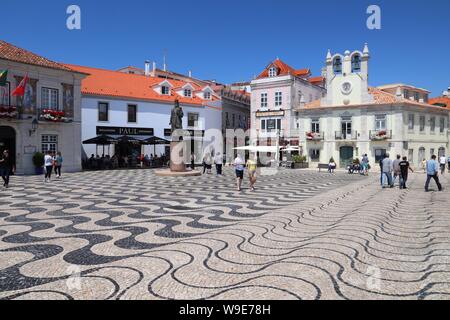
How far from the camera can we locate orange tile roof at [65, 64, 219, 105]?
31047 millimetres

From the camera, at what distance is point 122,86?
33.4 m

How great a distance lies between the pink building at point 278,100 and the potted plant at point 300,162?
2731mm

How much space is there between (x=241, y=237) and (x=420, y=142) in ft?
107

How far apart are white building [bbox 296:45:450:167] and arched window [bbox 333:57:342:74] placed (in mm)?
94

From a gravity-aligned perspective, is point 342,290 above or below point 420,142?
below

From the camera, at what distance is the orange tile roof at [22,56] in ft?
71.5

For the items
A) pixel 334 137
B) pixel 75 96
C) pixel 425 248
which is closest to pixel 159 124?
pixel 75 96

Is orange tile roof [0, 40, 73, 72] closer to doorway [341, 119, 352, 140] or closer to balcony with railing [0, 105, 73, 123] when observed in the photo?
balcony with railing [0, 105, 73, 123]

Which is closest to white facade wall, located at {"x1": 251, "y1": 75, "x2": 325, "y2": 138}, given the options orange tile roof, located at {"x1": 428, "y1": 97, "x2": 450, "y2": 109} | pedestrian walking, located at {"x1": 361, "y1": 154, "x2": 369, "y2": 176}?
pedestrian walking, located at {"x1": 361, "y1": 154, "x2": 369, "y2": 176}

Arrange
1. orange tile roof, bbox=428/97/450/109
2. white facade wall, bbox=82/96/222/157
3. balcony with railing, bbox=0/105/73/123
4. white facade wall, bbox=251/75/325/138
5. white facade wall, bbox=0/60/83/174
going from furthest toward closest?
orange tile roof, bbox=428/97/450/109 → white facade wall, bbox=251/75/325/138 → white facade wall, bbox=82/96/222/157 → white facade wall, bbox=0/60/83/174 → balcony with railing, bbox=0/105/73/123

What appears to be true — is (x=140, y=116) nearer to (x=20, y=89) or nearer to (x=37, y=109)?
(x=37, y=109)

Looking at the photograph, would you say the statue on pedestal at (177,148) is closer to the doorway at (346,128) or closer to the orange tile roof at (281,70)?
the doorway at (346,128)

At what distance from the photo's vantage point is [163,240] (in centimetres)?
570

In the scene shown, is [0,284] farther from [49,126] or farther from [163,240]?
[49,126]
